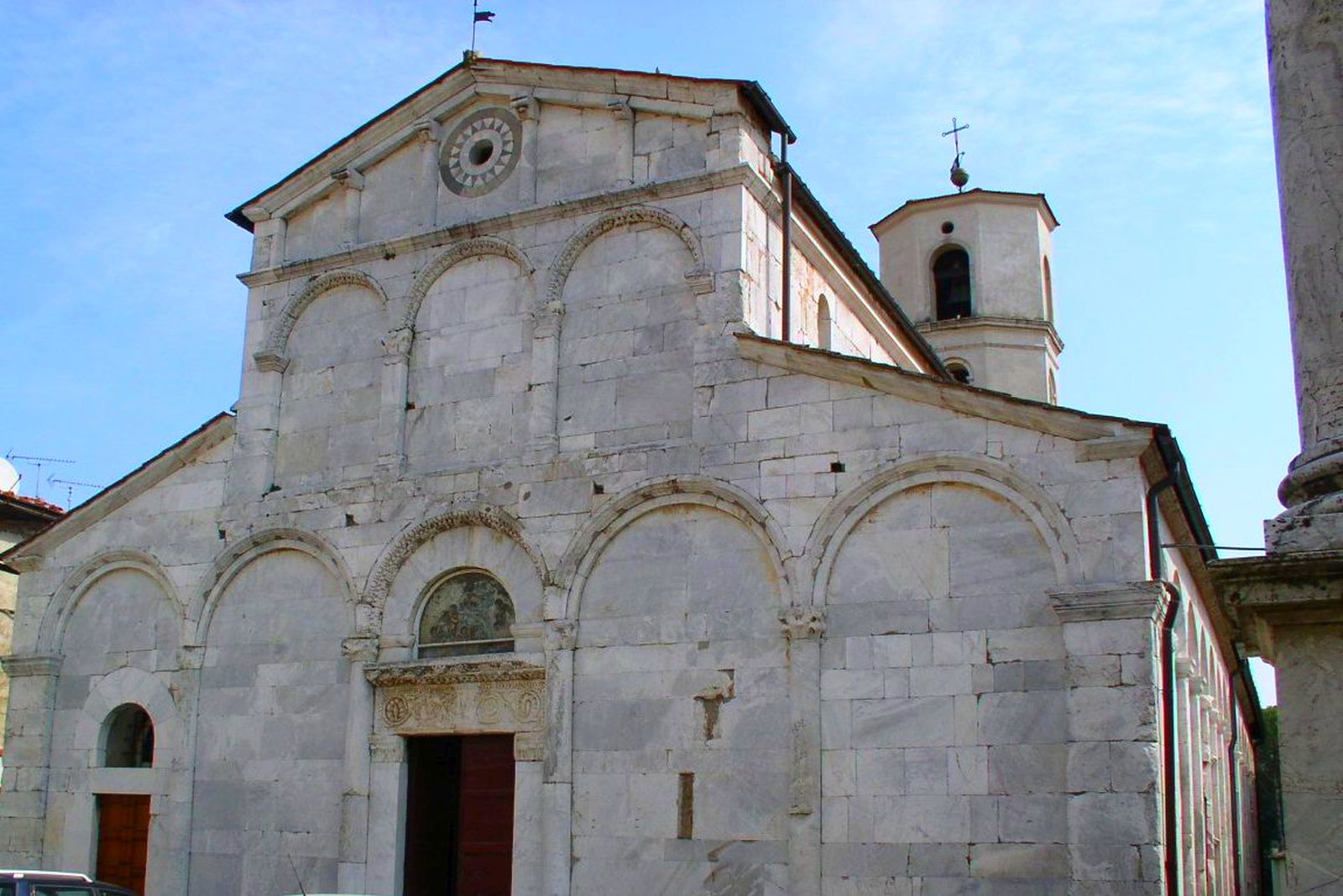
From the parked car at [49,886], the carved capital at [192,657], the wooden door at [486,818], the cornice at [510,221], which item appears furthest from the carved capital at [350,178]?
the parked car at [49,886]

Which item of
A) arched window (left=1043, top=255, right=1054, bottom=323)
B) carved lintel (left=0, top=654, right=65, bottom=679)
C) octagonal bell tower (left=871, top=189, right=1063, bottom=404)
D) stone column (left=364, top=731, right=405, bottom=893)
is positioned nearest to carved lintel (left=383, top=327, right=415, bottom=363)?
stone column (left=364, top=731, right=405, bottom=893)

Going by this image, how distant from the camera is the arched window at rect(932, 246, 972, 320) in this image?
79.6 feet

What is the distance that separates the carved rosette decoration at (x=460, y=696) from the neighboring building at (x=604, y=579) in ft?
0.15

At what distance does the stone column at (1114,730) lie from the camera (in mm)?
10148

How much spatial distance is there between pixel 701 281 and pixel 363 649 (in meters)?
4.98

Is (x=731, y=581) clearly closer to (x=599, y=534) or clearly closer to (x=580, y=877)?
(x=599, y=534)

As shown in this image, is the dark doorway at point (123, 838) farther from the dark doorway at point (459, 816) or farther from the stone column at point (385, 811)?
the dark doorway at point (459, 816)

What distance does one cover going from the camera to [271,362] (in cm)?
1567

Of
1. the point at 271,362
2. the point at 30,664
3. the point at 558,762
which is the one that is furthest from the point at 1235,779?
the point at 30,664

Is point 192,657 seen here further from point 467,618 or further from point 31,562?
point 467,618

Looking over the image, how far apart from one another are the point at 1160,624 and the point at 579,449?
555cm

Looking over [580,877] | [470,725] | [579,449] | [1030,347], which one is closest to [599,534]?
[579,449]

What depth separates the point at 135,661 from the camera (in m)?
15.4

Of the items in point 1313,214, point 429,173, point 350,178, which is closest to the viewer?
point 1313,214
